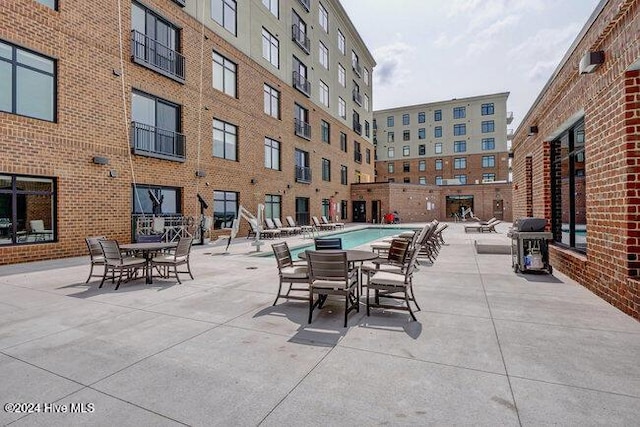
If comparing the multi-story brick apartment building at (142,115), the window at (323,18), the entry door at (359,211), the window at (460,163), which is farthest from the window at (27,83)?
the window at (460,163)

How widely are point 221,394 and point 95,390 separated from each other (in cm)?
107

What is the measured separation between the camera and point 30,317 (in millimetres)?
4637

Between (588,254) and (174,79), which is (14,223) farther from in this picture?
(588,254)

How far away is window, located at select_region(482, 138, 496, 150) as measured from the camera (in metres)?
47.3

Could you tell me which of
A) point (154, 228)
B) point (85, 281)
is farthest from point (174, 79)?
point (85, 281)

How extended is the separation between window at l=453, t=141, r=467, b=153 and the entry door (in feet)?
75.7

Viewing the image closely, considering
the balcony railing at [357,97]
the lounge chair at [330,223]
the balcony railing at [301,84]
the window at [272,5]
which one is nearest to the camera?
the window at [272,5]

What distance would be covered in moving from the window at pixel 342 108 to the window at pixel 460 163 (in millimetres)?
24826

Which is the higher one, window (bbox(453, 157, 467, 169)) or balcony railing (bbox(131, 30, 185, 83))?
window (bbox(453, 157, 467, 169))

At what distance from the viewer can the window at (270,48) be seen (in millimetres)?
19641

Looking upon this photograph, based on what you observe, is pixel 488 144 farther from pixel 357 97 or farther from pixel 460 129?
pixel 357 97

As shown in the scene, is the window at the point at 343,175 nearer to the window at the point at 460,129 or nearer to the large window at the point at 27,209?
the large window at the point at 27,209

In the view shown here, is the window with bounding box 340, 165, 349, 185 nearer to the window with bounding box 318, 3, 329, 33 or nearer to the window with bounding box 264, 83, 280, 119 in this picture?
the window with bounding box 264, 83, 280, 119

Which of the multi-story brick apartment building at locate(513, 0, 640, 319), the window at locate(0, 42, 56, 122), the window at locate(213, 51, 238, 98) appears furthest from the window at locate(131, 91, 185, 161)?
the multi-story brick apartment building at locate(513, 0, 640, 319)
